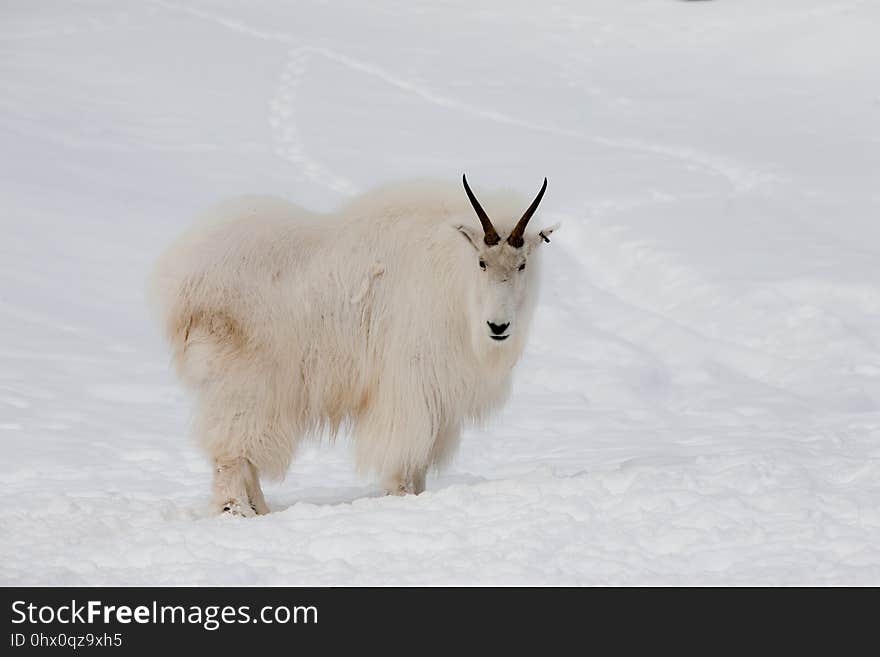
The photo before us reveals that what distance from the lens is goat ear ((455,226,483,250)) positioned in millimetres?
6695

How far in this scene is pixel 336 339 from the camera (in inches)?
277

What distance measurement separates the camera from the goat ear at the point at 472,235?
22.0ft

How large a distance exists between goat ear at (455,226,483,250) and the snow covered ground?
1.26 meters

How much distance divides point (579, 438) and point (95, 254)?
6384 millimetres

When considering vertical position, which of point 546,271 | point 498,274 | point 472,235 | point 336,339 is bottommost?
point 546,271

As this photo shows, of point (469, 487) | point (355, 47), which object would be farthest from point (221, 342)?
point (355, 47)

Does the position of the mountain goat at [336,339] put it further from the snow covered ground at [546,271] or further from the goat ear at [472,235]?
the snow covered ground at [546,271]

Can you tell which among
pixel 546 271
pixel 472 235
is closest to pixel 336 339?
pixel 472 235

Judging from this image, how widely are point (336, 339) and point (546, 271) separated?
24.5 feet

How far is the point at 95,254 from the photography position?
1379 centimetres

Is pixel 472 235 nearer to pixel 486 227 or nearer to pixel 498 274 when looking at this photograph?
pixel 486 227

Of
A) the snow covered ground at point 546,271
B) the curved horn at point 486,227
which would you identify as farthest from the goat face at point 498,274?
the snow covered ground at point 546,271

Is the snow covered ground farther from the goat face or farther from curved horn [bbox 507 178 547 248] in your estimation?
curved horn [bbox 507 178 547 248]

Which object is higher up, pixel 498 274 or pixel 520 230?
pixel 520 230
